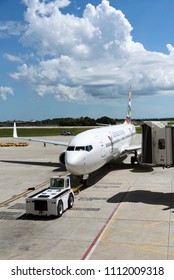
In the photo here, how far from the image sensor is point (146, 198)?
72.2 feet

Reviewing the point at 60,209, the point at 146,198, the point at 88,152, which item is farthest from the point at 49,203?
the point at 88,152

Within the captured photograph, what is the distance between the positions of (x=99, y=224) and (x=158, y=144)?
704 cm

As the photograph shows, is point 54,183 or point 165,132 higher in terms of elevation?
point 165,132

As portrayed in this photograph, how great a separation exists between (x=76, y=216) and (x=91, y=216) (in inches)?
32.4

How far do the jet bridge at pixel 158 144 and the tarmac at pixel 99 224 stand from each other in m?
2.61

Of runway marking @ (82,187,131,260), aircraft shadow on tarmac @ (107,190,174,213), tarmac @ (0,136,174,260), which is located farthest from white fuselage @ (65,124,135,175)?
runway marking @ (82,187,131,260)

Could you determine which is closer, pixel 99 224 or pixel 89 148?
pixel 99 224

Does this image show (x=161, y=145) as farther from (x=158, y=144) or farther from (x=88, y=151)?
(x=88, y=151)

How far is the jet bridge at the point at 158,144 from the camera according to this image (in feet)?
68.6

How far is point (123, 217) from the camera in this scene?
701 inches

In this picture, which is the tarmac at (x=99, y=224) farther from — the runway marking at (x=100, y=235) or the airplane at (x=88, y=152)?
the airplane at (x=88, y=152)

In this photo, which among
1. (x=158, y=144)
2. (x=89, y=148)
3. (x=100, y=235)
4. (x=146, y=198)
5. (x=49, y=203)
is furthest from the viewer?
(x=89, y=148)
